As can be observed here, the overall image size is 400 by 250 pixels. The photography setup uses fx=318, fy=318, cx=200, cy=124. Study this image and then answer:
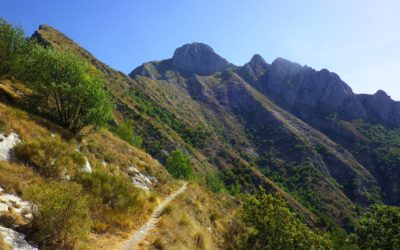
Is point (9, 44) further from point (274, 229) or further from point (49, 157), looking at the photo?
point (274, 229)

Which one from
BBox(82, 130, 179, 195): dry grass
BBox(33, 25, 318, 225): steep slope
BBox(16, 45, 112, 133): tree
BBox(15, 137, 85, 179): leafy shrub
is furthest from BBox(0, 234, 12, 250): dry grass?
BBox(33, 25, 318, 225): steep slope

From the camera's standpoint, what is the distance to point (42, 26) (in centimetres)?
13425

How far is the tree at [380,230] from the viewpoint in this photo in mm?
19286

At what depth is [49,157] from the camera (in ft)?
50.1

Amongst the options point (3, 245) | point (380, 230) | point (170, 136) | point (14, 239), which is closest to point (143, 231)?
point (14, 239)

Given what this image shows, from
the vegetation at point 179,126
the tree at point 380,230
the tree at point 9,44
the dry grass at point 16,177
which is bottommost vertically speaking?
the dry grass at point 16,177

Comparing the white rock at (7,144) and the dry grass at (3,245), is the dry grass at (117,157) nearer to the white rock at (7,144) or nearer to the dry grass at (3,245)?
the white rock at (7,144)

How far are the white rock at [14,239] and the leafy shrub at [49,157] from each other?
5.33m

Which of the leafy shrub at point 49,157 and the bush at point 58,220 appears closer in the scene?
the bush at point 58,220

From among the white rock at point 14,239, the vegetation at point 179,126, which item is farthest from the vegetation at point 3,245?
the vegetation at point 179,126

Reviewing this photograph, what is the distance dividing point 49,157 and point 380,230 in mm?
19908

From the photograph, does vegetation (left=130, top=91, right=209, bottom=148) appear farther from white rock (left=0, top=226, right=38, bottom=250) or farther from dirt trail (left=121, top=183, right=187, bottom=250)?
white rock (left=0, top=226, right=38, bottom=250)

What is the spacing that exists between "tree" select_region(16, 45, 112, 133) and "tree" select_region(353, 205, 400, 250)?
19641mm

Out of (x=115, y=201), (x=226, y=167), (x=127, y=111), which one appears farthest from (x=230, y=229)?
(x=226, y=167)
